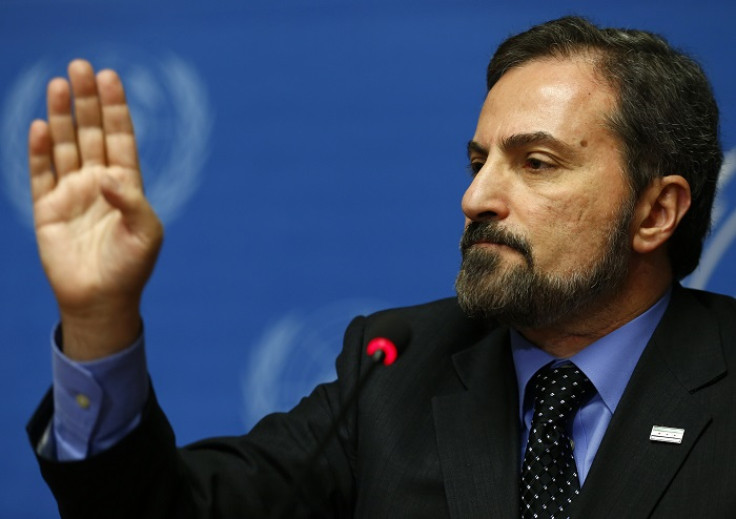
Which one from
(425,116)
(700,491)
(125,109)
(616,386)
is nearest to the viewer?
(125,109)

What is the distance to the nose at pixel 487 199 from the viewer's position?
2207mm

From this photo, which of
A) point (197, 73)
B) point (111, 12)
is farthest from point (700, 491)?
point (111, 12)

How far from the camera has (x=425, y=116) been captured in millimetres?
2938

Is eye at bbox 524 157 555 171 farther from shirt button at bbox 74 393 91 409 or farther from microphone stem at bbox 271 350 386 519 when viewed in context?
shirt button at bbox 74 393 91 409

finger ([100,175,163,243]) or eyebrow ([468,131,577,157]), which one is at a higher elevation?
eyebrow ([468,131,577,157])

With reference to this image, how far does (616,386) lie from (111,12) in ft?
6.28

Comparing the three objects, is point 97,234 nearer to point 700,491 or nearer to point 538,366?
point 538,366

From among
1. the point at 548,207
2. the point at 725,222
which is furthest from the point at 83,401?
the point at 725,222

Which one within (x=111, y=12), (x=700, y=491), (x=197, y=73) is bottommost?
(x=700, y=491)

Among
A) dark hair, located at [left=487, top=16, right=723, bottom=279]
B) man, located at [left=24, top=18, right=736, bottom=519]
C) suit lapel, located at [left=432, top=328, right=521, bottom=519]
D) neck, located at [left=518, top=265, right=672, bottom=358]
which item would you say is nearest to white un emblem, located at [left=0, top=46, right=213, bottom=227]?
man, located at [left=24, top=18, right=736, bottom=519]

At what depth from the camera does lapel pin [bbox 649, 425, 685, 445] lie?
2047mm

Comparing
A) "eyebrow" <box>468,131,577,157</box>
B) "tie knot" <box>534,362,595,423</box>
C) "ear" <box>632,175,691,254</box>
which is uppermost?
"eyebrow" <box>468,131,577,157</box>

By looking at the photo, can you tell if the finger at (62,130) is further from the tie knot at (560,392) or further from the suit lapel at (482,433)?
the tie knot at (560,392)

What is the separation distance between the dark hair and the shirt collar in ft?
0.82
